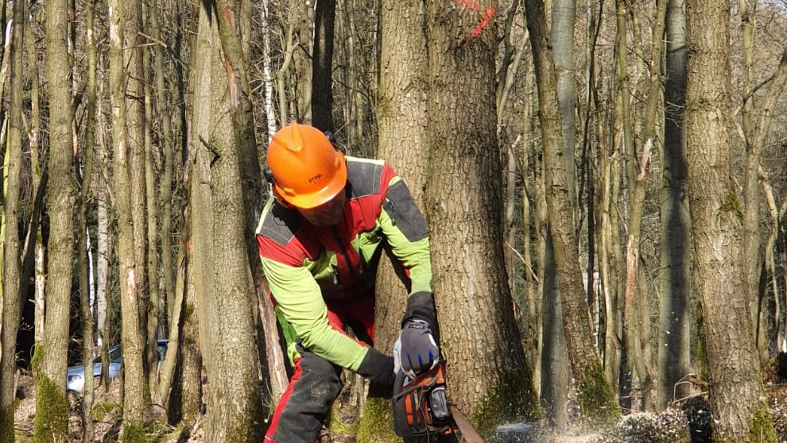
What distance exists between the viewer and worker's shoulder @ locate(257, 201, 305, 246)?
400 cm

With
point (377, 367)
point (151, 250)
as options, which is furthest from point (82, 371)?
point (377, 367)

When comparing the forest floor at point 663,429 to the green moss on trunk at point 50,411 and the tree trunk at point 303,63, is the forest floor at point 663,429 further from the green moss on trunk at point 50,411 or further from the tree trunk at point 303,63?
the tree trunk at point 303,63

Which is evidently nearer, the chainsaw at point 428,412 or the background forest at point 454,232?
the chainsaw at point 428,412

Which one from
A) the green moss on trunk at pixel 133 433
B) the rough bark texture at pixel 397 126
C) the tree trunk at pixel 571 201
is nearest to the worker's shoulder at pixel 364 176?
the rough bark texture at pixel 397 126

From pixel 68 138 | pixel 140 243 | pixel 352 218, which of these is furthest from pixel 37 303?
pixel 352 218

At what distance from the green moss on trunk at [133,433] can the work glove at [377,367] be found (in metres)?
6.00

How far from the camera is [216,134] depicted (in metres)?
6.91

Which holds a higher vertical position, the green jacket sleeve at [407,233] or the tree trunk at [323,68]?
the tree trunk at [323,68]

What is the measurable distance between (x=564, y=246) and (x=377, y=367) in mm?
1764

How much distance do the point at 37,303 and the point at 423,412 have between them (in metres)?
8.95

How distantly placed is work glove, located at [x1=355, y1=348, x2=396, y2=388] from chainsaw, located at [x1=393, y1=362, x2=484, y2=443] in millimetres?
180

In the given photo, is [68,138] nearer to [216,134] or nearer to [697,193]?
[216,134]

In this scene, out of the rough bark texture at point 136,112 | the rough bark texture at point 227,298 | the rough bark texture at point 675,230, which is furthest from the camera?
the rough bark texture at point 136,112

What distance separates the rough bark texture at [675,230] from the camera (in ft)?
28.5
